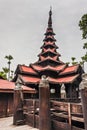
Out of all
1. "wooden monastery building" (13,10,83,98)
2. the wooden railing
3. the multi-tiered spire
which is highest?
the multi-tiered spire

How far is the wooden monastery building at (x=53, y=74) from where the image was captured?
21.0 metres

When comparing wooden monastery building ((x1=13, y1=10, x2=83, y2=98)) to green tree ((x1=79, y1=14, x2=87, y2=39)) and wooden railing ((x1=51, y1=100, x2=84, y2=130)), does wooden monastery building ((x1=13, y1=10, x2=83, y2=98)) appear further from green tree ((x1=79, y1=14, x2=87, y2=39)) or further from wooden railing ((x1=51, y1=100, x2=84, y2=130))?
wooden railing ((x1=51, y1=100, x2=84, y2=130))

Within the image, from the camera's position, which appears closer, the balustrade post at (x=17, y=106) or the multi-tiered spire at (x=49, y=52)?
the balustrade post at (x=17, y=106)

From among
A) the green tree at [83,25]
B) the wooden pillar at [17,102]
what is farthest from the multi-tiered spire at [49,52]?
the wooden pillar at [17,102]

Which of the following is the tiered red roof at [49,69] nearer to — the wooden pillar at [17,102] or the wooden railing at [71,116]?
the wooden pillar at [17,102]

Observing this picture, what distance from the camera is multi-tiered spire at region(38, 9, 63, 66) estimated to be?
85.8 feet

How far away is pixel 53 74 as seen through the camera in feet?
79.3

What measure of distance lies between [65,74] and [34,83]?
577 centimetres

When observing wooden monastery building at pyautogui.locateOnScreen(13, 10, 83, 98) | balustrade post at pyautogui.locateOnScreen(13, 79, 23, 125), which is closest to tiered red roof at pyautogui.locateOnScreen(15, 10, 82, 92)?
wooden monastery building at pyautogui.locateOnScreen(13, 10, 83, 98)

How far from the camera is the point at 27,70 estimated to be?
23.0m

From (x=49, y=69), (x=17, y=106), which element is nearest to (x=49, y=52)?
(x=49, y=69)

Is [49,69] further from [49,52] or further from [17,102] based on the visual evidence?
[17,102]

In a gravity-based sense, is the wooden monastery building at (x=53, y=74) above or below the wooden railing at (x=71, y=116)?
above

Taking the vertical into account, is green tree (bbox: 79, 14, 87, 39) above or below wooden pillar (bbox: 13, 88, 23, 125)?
above
